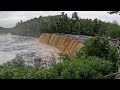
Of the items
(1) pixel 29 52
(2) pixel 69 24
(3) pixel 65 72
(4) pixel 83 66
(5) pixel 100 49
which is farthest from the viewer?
(2) pixel 69 24

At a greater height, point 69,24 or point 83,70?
Answer: point 83,70

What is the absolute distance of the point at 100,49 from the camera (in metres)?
9.62

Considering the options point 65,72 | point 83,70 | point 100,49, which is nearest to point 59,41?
point 100,49

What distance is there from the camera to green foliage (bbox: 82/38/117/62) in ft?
30.7

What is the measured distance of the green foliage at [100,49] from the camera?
9.37 metres

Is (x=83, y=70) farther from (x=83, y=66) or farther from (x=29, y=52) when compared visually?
(x=29, y=52)

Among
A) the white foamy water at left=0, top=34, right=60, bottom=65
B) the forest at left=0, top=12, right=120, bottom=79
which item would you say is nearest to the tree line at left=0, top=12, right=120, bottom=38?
the white foamy water at left=0, top=34, right=60, bottom=65

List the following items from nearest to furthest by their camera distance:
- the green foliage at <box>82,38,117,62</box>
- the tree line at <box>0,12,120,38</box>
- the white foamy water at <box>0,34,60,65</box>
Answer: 1. the green foliage at <box>82,38,117,62</box>
2. the white foamy water at <box>0,34,60,65</box>
3. the tree line at <box>0,12,120,38</box>

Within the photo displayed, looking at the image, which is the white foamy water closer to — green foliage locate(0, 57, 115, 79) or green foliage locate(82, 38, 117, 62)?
green foliage locate(82, 38, 117, 62)
